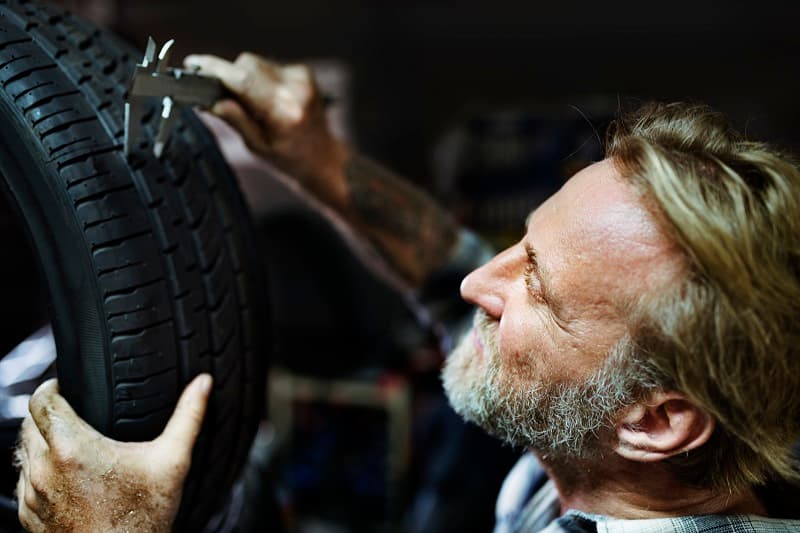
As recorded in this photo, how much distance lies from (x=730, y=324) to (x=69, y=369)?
2.56ft

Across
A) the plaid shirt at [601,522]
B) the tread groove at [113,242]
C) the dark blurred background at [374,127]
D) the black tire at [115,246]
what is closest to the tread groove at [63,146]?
the black tire at [115,246]

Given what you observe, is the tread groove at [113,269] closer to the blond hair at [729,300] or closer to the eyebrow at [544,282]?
the eyebrow at [544,282]

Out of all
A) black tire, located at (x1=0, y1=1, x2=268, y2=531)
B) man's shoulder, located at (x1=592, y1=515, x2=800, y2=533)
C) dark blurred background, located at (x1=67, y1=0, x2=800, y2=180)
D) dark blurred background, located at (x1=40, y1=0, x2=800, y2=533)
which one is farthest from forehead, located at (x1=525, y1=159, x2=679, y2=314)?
Answer: dark blurred background, located at (x1=67, y1=0, x2=800, y2=180)

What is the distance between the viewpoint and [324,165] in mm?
1310

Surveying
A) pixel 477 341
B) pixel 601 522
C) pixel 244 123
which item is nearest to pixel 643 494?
pixel 601 522

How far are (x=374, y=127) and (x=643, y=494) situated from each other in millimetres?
2552

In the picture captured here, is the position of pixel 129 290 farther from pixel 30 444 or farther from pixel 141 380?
pixel 30 444

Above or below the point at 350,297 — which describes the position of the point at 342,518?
below

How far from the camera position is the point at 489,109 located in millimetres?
3195

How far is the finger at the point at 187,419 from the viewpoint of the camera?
0.80 metres

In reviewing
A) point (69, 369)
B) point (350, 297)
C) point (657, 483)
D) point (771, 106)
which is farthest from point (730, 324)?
point (771, 106)

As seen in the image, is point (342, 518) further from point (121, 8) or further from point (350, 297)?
point (121, 8)

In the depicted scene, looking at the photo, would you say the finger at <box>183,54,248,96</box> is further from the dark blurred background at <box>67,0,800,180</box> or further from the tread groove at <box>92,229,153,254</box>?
the dark blurred background at <box>67,0,800,180</box>

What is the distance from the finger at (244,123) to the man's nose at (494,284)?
0.46 metres
